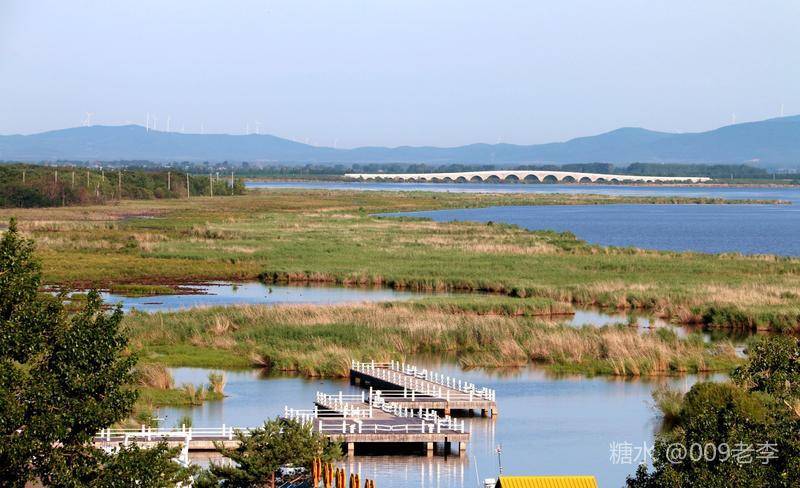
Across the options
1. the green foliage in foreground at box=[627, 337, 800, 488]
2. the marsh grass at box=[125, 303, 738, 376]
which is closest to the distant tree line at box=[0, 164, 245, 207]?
the marsh grass at box=[125, 303, 738, 376]

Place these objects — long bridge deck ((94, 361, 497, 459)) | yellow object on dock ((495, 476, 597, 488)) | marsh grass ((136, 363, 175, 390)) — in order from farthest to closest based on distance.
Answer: marsh grass ((136, 363, 175, 390)) → long bridge deck ((94, 361, 497, 459)) → yellow object on dock ((495, 476, 597, 488))

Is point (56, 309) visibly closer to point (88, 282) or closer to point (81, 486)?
point (81, 486)

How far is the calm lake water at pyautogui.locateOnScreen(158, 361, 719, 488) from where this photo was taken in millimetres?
30391

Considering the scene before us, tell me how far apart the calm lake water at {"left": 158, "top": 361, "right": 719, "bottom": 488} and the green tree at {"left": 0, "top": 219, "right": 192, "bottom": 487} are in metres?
10.6

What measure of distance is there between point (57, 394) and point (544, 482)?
27.1 ft

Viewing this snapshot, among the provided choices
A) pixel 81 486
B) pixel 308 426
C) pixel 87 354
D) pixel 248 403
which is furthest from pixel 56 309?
pixel 248 403

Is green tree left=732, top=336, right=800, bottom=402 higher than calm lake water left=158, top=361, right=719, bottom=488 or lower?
higher

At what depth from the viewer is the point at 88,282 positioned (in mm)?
65625

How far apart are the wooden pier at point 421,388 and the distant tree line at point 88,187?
104663mm

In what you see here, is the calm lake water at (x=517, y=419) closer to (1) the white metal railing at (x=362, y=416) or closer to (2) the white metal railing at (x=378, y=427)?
(2) the white metal railing at (x=378, y=427)

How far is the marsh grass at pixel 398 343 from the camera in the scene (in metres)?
42.4

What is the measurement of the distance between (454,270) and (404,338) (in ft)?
78.2

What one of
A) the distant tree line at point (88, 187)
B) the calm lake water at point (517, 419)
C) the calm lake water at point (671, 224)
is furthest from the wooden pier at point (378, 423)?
the distant tree line at point (88, 187)

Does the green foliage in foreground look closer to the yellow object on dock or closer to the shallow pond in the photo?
the yellow object on dock
